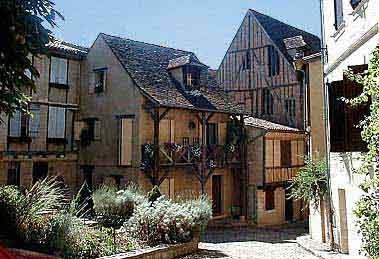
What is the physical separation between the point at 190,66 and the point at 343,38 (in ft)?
39.5

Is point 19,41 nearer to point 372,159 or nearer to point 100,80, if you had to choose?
point 372,159

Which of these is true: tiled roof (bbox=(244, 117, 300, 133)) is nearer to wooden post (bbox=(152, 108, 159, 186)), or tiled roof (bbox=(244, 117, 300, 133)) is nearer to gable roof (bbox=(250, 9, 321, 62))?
gable roof (bbox=(250, 9, 321, 62))

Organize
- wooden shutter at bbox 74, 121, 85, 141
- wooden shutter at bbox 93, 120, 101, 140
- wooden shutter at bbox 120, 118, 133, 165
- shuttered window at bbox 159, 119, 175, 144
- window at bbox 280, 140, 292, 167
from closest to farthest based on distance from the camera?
wooden shutter at bbox 120, 118, 133, 165 < shuttered window at bbox 159, 119, 175, 144 < wooden shutter at bbox 93, 120, 101, 140 < wooden shutter at bbox 74, 121, 85, 141 < window at bbox 280, 140, 292, 167

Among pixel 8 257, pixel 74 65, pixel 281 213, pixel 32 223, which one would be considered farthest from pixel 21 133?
pixel 8 257

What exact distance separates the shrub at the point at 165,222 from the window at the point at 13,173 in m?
9.00


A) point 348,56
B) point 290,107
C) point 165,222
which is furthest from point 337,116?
point 290,107

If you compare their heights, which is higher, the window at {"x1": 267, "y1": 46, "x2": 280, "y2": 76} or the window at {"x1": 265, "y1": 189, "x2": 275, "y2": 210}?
the window at {"x1": 267, "y1": 46, "x2": 280, "y2": 76}

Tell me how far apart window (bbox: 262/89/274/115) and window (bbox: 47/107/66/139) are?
12.8 m

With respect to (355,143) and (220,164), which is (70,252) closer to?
(355,143)

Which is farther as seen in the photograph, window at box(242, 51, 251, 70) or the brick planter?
window at box(242, 51, 251, 70)

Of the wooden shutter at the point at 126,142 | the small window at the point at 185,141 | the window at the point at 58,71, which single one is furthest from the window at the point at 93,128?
the small window at the point at 185,141

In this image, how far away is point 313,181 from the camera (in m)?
14.3

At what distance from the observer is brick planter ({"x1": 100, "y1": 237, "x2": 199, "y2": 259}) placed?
35.8ft

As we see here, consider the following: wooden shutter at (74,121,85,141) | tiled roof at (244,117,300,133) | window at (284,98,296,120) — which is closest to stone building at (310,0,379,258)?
tiled roof at (244,117,300,133)
